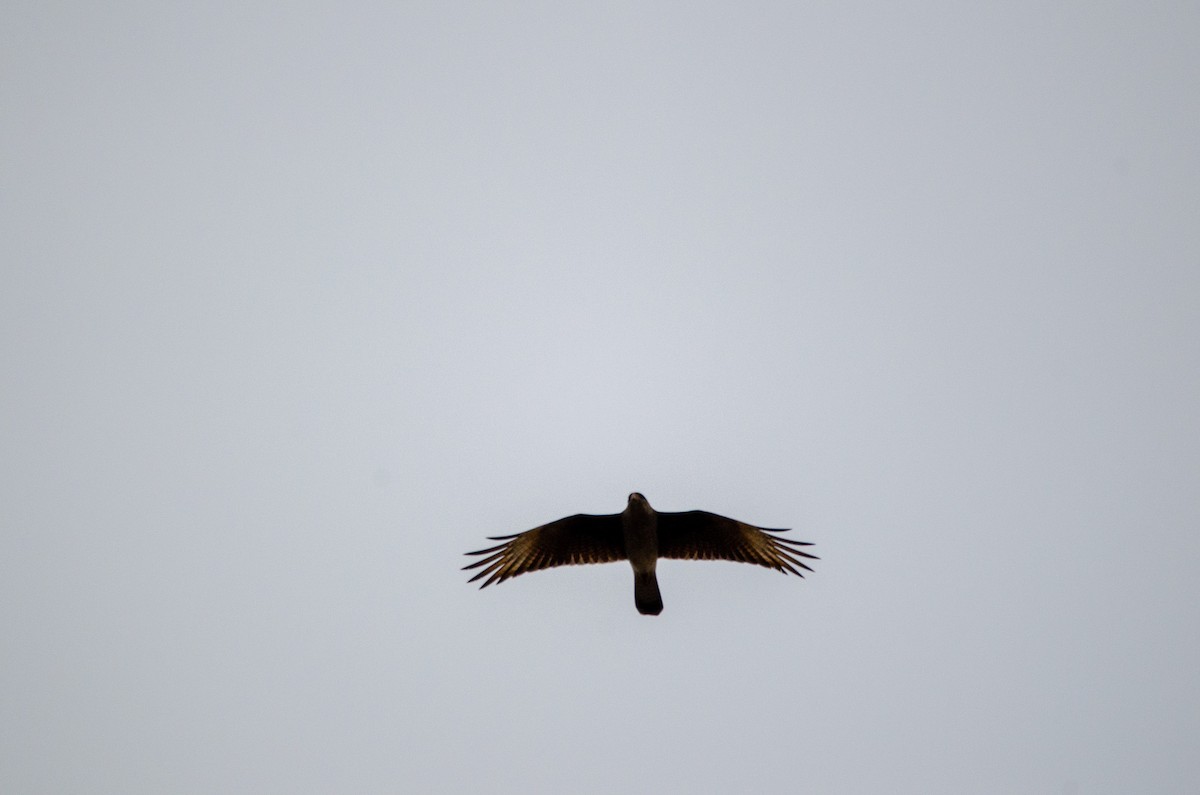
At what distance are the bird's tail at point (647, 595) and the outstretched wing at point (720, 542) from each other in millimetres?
508

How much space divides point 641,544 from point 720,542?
129 cm

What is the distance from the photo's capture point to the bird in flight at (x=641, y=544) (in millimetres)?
12516

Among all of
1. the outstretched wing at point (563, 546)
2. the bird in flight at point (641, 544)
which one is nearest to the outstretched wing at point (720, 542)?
the bird in flight at point (641, 544)

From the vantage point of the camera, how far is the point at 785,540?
1300 cm

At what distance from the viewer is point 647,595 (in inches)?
490

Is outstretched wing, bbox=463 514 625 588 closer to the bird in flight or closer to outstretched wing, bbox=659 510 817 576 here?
the bird in flight

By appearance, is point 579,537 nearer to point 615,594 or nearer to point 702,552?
point 702,552

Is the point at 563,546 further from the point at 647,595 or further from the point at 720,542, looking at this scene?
the point at 720,542

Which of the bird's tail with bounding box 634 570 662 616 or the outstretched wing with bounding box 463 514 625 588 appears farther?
the outstretched wing with bounding box 463 514 625 588

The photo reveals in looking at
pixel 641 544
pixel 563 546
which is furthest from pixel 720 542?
pixel 563 546

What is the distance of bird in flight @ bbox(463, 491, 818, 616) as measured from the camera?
12.5 meters

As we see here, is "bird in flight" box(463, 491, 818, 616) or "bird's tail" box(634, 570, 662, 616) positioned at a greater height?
"bird in flight" box(463, 491, 818, 616)

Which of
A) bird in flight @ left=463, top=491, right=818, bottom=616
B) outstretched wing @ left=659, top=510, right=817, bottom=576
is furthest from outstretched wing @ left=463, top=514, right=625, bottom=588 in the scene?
outstretched wing @ left=659, top=510, right=817, bottom=576

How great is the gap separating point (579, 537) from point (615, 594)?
9.79 ft
